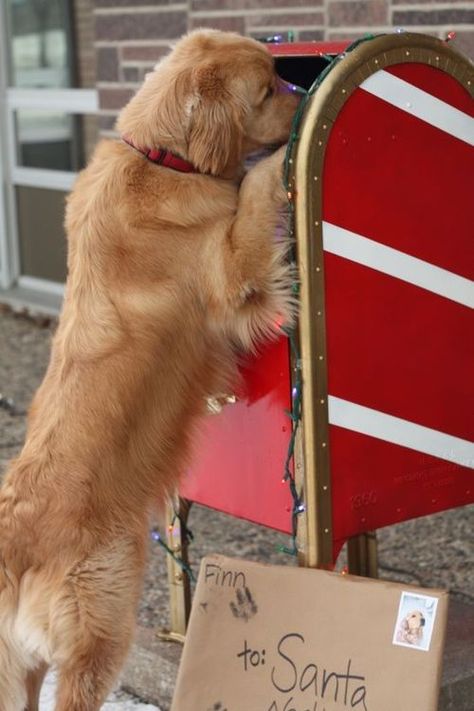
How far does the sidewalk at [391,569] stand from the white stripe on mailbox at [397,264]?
3.37 feet

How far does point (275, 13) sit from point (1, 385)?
277 centimetres

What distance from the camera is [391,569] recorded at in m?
4.45

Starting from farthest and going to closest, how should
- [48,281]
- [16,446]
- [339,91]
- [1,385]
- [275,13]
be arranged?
[48,281] → [1,385] → [16,446] → [275,13] → [339,91]

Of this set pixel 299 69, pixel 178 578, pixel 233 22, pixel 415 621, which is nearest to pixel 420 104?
pixel 299 69

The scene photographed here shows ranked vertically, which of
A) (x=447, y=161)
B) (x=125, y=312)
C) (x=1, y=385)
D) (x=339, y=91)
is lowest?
(x=1, y=385)

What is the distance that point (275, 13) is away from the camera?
542cm

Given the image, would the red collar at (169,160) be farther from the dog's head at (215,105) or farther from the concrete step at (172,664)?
the concrete step at (172,664)

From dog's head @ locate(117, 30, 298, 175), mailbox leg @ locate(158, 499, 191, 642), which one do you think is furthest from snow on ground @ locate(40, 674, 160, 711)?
dog's head @ locate(117, 30, 298, 175)

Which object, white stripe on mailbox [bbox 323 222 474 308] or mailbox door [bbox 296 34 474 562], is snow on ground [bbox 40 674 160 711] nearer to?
mailbox door [bbox 296 34 474 562]

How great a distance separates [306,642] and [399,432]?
57 cm

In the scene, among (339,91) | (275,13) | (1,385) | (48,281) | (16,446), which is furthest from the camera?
(48,281)

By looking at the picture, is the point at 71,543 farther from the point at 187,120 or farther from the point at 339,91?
the point at 339,91

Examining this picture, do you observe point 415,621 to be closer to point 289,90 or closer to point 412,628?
point 412,628

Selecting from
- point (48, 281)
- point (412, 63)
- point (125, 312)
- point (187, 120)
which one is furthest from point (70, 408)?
point (48, 281)
